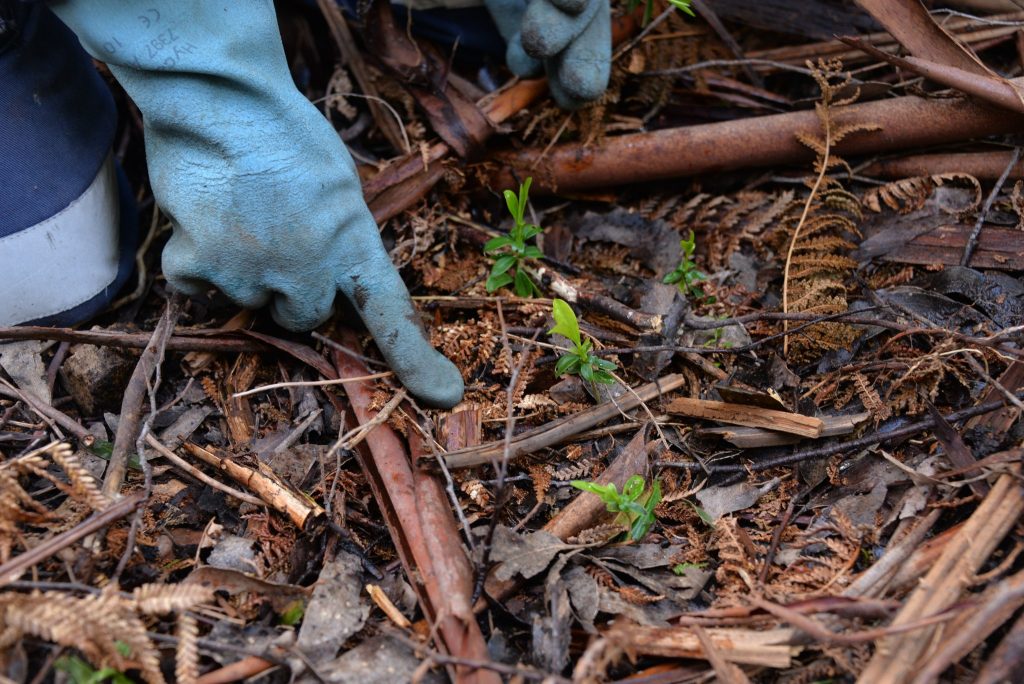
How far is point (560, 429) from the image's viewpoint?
170 centimetres

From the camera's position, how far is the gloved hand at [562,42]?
1.97 meters

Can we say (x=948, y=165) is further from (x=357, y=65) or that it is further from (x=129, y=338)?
(x=129, y=338)

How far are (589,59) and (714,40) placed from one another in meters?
0.63

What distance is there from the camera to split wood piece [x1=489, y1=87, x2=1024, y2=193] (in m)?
2.15

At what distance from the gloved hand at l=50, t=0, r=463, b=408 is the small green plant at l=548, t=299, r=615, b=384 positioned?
0.83 feet

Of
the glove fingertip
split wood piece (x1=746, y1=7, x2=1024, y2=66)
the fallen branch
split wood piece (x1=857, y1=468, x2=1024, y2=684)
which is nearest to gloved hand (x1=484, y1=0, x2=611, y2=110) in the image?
the glove fingertip

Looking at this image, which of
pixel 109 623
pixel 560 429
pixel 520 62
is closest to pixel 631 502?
pixel 560 429

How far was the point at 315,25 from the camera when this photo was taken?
2.49 meters

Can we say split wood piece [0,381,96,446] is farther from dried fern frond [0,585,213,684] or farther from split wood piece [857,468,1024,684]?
split wood piece [857,468,1024,684]

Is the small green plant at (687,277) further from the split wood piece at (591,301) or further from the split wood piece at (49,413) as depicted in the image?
the split wood piece at (49,413)

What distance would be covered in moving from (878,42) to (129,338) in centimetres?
216

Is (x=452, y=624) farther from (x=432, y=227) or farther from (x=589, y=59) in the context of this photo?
(x=589, y=59)

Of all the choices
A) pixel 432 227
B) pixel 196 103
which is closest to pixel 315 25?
pixel 432 227

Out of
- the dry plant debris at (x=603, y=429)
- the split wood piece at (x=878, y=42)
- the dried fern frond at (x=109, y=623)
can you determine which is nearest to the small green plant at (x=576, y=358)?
the dry plant debris at (x=603, y=429)
